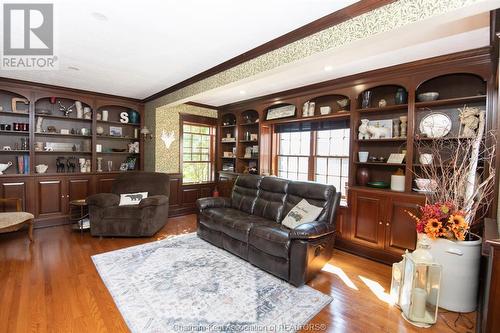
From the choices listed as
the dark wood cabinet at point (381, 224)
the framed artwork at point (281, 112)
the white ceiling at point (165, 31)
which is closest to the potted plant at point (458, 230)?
the dark wood cabinet at point (381, 224)

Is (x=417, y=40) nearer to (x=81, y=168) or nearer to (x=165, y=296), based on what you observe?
(x=165, y=296)

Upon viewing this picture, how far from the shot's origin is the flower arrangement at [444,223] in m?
2.21

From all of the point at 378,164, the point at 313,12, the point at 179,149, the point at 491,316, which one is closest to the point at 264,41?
the point at 313,12

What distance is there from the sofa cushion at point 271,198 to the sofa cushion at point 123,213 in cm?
185

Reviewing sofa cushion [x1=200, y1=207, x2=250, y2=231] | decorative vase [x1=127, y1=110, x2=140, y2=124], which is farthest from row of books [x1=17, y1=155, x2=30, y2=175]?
sofa cushion [x1=200, y1=207, x2=250, y2=231]

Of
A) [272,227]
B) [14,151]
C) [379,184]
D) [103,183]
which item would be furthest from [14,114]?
[379,184]

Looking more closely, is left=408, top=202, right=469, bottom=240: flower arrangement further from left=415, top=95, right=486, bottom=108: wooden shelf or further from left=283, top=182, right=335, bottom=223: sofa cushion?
left=415, top=95, right=486, bottom=108: wooden shelf

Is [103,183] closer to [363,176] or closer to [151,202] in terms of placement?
[151,202]

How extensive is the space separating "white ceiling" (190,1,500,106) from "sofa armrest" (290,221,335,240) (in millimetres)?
1697

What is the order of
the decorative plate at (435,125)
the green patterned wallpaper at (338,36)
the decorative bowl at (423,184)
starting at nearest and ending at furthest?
1. the green patterned wallpaper at (338,36)
2. the decorative bowl at (423,184)
3. the decorative plate at (435,125)

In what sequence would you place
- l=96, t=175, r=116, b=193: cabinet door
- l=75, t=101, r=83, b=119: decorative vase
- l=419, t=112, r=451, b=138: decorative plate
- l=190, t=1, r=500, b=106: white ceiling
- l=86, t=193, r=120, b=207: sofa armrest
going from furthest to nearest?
l=96, t=175, r=116, b=193: cabinet door
l=75, t=101, r=83, b=119: decorative vase
l=86, t=193, r=120, b=207: sofa armrest
l=419, t=112, r=451, b=138: decorative plate
l=190, t=1, r=500, b=106: white ceiling

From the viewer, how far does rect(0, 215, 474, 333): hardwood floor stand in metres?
1.99

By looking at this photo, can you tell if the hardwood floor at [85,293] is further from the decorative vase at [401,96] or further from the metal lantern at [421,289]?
the decorative vase at [401,96]

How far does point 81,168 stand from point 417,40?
569 centimetres
